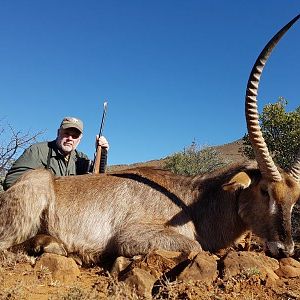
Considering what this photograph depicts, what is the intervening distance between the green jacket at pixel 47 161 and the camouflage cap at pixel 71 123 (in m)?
0.40

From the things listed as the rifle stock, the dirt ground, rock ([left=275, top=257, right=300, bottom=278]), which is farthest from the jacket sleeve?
rock ([left=275, top=257, right=300, bottom=278])

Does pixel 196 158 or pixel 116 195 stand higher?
pixel 196 158

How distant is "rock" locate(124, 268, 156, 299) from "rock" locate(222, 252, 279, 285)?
683mm

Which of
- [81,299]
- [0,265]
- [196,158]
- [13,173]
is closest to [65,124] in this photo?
[13,173]

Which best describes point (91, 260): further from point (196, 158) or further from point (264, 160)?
point (196, 158)

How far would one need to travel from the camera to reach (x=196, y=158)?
16.6 m

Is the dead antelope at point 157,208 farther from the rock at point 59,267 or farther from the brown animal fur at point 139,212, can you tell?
the rock at point 59,267

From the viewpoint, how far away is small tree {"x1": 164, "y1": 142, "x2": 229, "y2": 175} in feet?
49.7

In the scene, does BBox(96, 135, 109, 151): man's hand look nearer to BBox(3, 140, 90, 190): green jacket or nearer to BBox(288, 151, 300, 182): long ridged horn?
BBox(3, 140, 90, 190): green jacket

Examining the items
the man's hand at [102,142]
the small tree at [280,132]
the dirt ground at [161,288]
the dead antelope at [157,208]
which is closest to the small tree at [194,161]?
the small tree at [280,132]

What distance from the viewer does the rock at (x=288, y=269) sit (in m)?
4.27

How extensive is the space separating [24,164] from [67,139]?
1031 millimetres

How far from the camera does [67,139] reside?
7996mm

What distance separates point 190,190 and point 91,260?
169 centimetres
